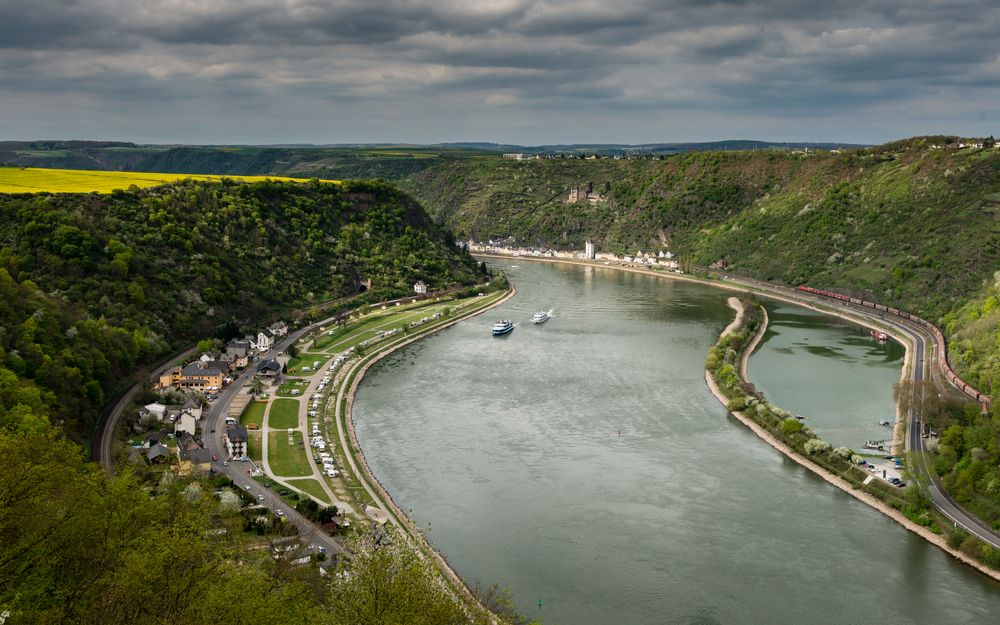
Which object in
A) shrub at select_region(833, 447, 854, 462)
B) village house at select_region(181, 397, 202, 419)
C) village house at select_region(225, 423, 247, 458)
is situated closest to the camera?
village house at select_region(225, 423, 247, 458)

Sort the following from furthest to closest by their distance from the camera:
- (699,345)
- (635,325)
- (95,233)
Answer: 1. (635,325)
2. (699,345)
3. (95,233)

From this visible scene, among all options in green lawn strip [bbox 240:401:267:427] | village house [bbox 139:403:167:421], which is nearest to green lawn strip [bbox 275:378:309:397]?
green lawn strip [bbox 240:401:267:427]

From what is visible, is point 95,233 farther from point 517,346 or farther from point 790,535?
point 790,535

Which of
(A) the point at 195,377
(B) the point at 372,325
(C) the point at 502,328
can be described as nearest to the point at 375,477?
(A) the point at 195,377

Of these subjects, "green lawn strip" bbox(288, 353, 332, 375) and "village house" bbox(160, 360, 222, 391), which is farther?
"green lawn strip" bbox(288, 353, 332, 375)

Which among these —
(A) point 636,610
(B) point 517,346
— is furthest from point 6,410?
(B) point 517,346

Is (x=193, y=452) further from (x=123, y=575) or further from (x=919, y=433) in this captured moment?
(x=919, y=433)

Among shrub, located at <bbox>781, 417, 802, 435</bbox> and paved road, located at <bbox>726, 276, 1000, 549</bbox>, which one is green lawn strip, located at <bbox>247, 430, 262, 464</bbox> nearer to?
shrub, located at <bbox>781, 417, 802, 435</bbox>
